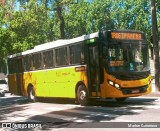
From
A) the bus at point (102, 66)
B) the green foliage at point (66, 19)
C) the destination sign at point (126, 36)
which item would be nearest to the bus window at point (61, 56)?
the bus at point (102, 66)

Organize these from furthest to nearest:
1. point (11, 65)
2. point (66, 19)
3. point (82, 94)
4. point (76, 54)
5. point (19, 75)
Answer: point (66, 19)
point (11, 65)
point (19, 75)
point (76, 54)
point (82, 94)

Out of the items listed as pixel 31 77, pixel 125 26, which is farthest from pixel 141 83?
pixel 125 26

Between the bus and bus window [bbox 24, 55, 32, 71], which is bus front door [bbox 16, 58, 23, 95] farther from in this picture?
the bus

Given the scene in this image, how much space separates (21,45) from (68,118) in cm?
2990

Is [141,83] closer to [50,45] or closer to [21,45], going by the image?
[50,45]

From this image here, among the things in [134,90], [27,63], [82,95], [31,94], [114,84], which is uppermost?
[27,63]

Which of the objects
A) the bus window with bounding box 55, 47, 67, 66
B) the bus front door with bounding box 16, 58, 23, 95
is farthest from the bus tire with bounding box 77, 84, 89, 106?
the bus front door with bounding box 16, 58, 23, 95

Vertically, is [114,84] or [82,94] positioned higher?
[114,84]

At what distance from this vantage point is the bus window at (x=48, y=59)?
20266 millimetres

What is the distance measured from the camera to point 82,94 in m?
17.3

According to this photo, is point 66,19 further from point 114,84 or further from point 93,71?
point 114,84

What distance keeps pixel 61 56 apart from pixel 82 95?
2652mm

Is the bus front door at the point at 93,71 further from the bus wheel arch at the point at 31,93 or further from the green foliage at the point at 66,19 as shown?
the green foliage at the point at 66,19

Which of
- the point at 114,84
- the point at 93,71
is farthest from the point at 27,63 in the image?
the point at 114,84
